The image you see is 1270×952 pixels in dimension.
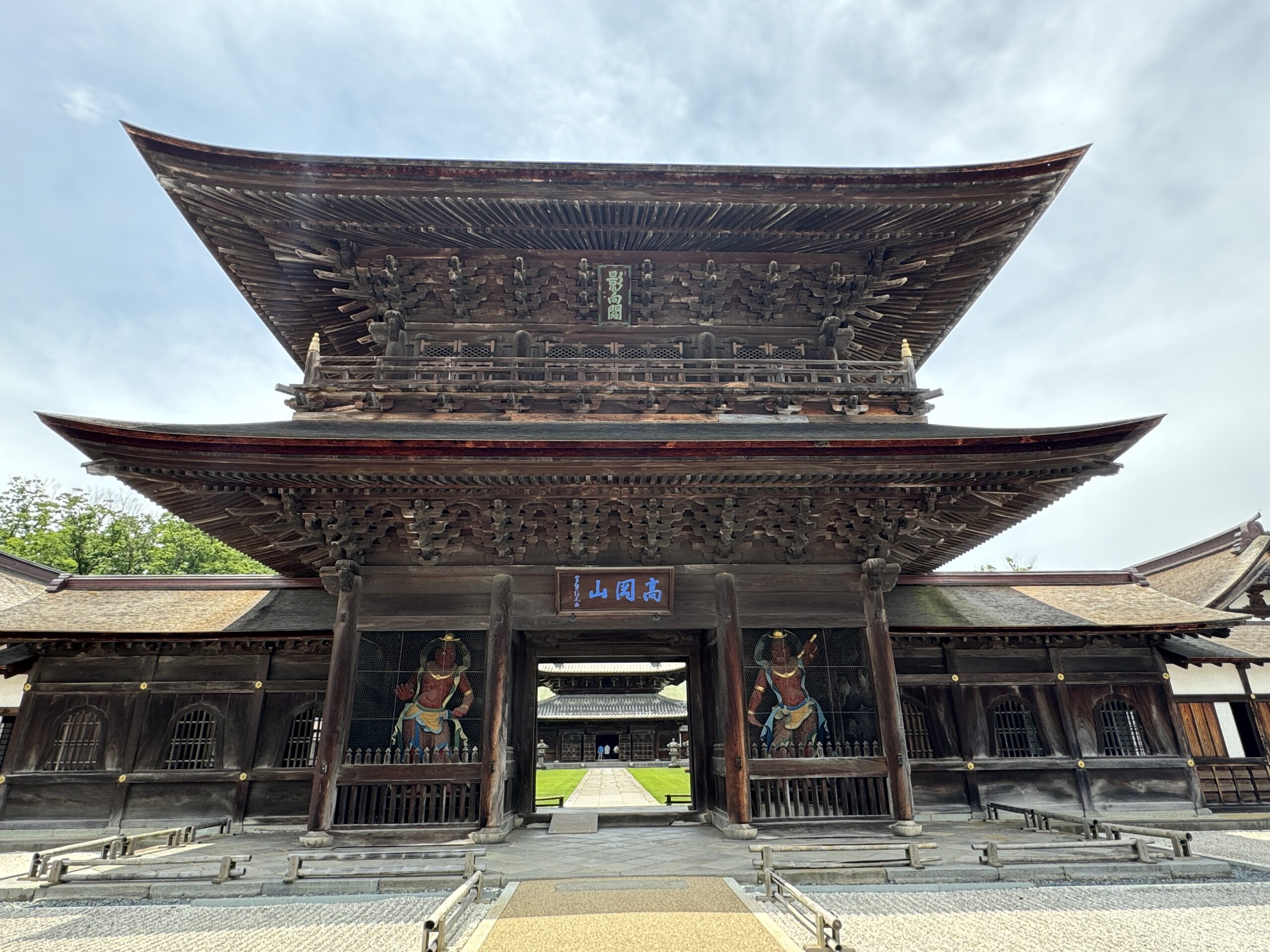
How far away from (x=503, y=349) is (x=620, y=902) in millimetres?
8823

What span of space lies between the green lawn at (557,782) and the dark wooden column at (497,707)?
13.5m

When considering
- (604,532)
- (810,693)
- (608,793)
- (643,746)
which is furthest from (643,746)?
(604,532)

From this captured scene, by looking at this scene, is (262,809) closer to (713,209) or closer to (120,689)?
(120,689)

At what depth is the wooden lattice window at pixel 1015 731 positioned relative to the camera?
12695 mm

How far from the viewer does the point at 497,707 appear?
9.68 meters

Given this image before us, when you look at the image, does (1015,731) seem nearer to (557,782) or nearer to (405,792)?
(405,792)

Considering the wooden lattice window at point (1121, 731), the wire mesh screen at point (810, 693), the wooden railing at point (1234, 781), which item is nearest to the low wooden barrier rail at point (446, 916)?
the wire mesh screen at point (810, 693)

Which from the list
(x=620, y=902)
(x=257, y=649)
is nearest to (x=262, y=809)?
(x=257, y=649)

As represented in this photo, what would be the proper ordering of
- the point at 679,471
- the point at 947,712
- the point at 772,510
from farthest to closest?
the point at 947,712 < the point at 772,510 < the point at 679,471

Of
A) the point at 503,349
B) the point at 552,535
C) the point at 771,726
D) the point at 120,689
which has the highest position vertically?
the point at 503,349

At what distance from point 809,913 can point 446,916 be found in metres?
3.73

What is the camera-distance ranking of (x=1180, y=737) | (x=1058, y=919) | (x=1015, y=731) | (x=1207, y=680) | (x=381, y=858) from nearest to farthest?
1. (x=1058, y=919)
2. (x=381, y=858)
3. (x=1015, y=731)
4. (x=1180, y=737)
5. (x=1207, y=680)

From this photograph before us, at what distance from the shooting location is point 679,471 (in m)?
8.95

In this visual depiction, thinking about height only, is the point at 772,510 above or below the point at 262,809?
above
